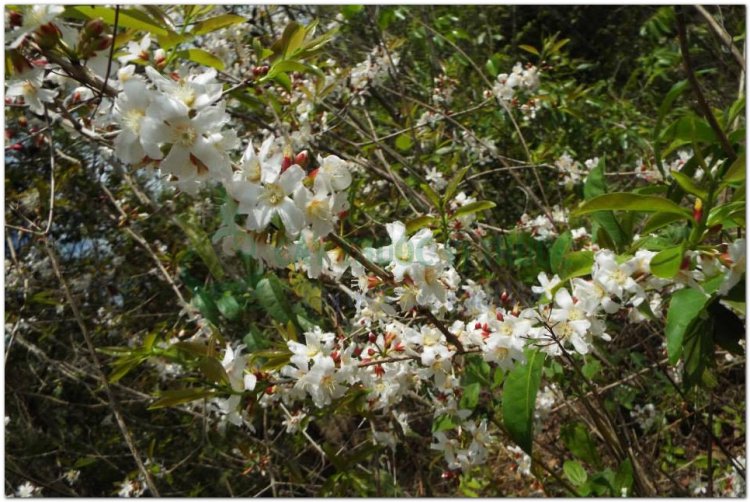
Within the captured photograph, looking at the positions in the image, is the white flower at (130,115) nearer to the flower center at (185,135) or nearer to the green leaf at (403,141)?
the flower center at (185,135)

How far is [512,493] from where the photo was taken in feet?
10.1

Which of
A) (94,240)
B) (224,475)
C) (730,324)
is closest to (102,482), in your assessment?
(224,475)

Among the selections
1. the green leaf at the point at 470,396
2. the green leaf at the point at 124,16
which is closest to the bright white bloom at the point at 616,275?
the green leaf at the point at 470,396

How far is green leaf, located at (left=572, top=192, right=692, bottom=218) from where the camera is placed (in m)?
0.96

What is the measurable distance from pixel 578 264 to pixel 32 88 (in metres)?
1.17

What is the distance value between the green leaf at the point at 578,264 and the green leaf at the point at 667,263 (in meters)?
0.22

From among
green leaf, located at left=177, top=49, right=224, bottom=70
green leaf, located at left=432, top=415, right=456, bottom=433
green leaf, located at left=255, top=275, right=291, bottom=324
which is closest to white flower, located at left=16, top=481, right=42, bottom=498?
green leaf, located at left=255, top=275, right=291, bottom=324

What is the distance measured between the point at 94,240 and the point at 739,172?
160 inches

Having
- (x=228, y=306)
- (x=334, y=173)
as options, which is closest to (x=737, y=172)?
(x=334, y=173)

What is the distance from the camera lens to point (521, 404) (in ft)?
3.89

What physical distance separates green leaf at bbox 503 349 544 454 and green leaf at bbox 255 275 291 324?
842 millimetres

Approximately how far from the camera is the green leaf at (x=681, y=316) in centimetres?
101

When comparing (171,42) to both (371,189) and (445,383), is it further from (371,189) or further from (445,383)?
(371,189)

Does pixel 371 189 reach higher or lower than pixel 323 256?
lower
